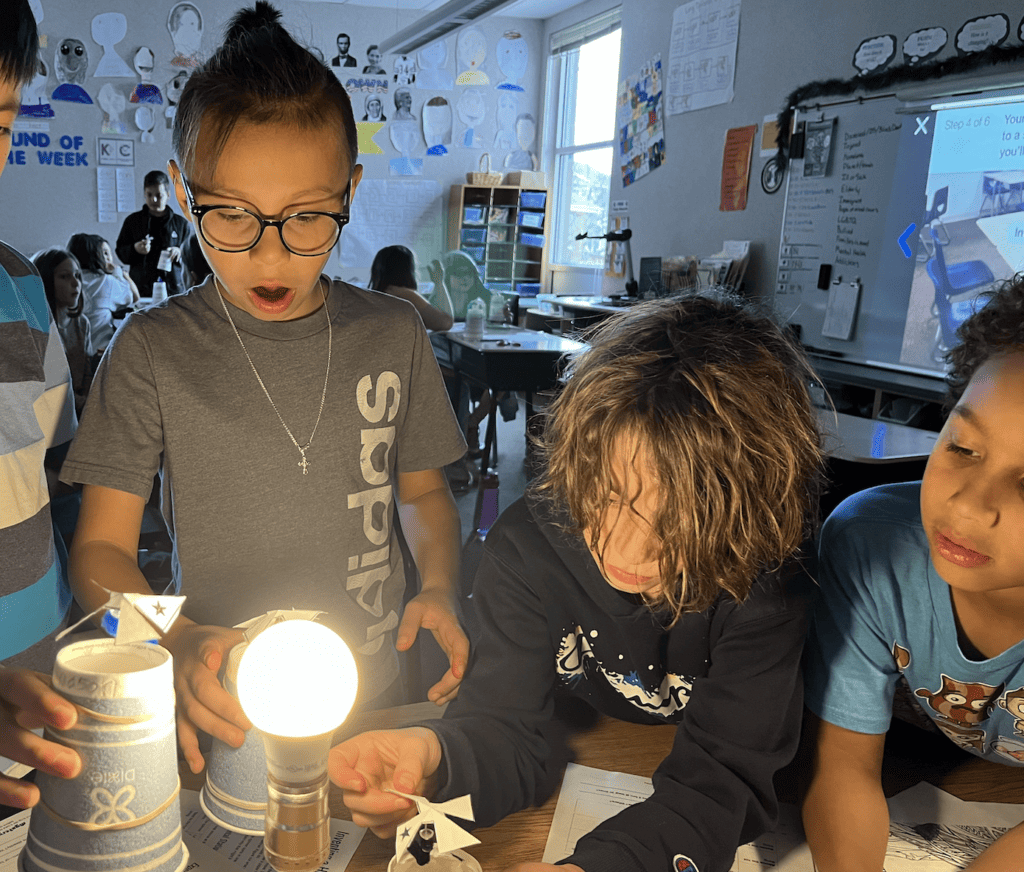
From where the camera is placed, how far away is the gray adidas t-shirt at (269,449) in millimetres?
1011

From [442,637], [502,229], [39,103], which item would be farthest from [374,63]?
[442,637]

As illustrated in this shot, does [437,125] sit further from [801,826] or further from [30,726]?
[30,726]

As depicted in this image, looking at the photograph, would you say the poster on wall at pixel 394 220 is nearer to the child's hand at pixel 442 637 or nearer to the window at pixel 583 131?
the window at pixel 583 131

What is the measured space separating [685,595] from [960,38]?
4177 millimetres

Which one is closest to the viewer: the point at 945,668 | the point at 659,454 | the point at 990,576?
the point at 659,454

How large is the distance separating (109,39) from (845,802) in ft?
30.9

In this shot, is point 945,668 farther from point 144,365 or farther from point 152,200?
point 152,200

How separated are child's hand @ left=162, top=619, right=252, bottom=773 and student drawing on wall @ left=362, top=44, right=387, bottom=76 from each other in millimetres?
9292

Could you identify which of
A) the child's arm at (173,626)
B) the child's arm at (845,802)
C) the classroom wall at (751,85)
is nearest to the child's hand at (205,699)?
the child's arm at (173,626)

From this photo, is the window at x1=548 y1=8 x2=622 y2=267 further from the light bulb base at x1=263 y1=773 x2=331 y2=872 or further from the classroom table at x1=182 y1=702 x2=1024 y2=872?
the light bulb base at x1=263 y1=773 x2=331 y2=872

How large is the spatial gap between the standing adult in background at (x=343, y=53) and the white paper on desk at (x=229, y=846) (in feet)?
30.6

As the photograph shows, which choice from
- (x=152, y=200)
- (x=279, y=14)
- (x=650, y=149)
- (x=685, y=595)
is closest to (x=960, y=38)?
(x=650, y=149)

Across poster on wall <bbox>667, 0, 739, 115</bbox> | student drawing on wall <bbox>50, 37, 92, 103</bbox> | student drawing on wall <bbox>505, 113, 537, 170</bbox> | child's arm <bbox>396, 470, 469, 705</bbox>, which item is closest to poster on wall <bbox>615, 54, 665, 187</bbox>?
poster on wall <bbox>667, 0, 739, 115</bbox>

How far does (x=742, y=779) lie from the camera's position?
0.81 meters
